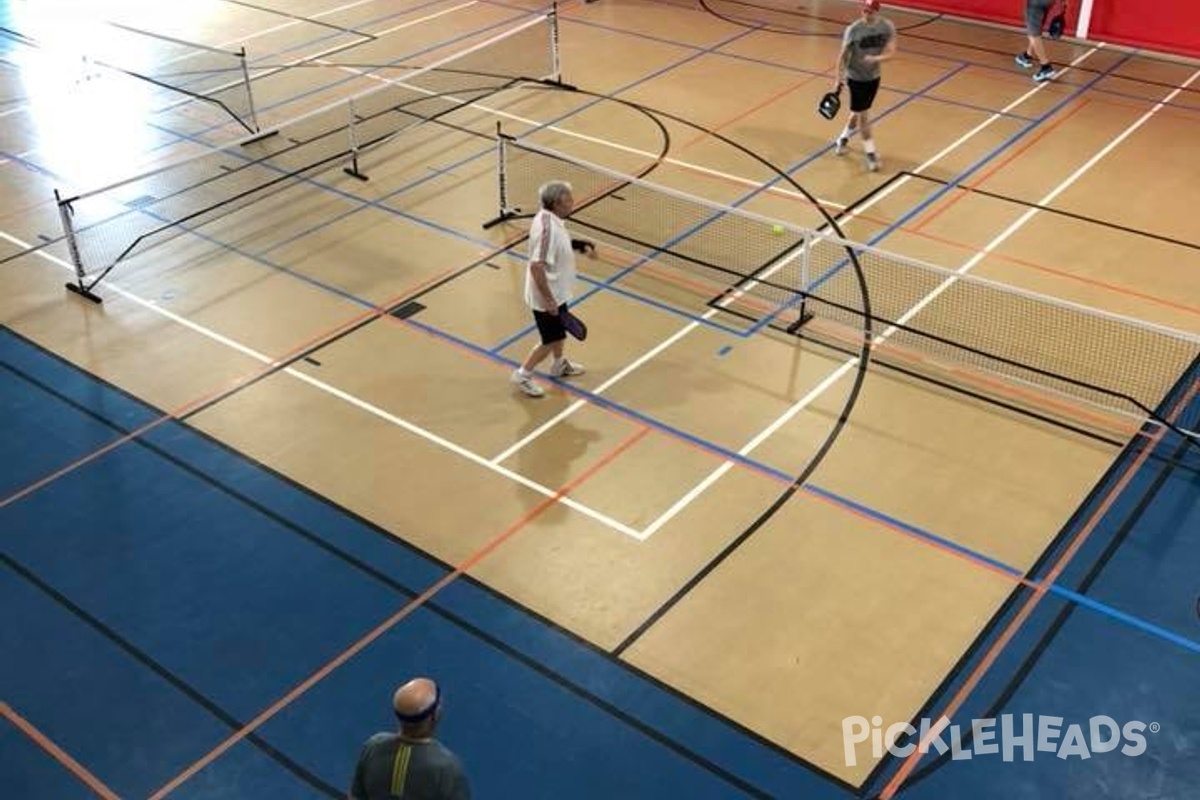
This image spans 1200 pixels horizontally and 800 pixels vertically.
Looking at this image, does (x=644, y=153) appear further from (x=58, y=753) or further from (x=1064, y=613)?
(x=58, y=753)

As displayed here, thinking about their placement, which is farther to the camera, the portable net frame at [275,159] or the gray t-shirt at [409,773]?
the portable net frame at [275,159]

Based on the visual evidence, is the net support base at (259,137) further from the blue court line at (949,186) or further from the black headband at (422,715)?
the black headband at (422,715)

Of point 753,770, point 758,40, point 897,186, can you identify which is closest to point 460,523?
point 753,770

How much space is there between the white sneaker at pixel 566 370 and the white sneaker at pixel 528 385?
26 cm

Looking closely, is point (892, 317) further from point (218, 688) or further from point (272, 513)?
point (218, 688)

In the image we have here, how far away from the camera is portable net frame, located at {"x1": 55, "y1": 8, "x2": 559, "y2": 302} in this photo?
12797mm

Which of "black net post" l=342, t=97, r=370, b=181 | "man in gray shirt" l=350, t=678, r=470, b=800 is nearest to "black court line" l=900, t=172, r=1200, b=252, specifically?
"black net post" l=342, t=97, r=370, b=181

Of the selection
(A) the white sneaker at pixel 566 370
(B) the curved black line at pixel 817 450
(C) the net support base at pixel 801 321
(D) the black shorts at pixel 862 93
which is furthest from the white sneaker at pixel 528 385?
(D) the black shorts at pixel 862 93

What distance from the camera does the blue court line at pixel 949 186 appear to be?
11.6 metres

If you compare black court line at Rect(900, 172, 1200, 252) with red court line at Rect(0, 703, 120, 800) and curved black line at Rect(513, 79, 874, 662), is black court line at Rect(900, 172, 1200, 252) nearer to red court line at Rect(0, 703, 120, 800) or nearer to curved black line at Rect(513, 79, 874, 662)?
curved black line at Rect(513, 79, 874, 662)

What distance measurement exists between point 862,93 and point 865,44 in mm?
583

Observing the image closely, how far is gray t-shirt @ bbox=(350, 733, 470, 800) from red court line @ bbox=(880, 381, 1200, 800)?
9.92 ft

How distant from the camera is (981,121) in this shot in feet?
51.4

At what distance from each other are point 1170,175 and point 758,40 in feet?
23.2
